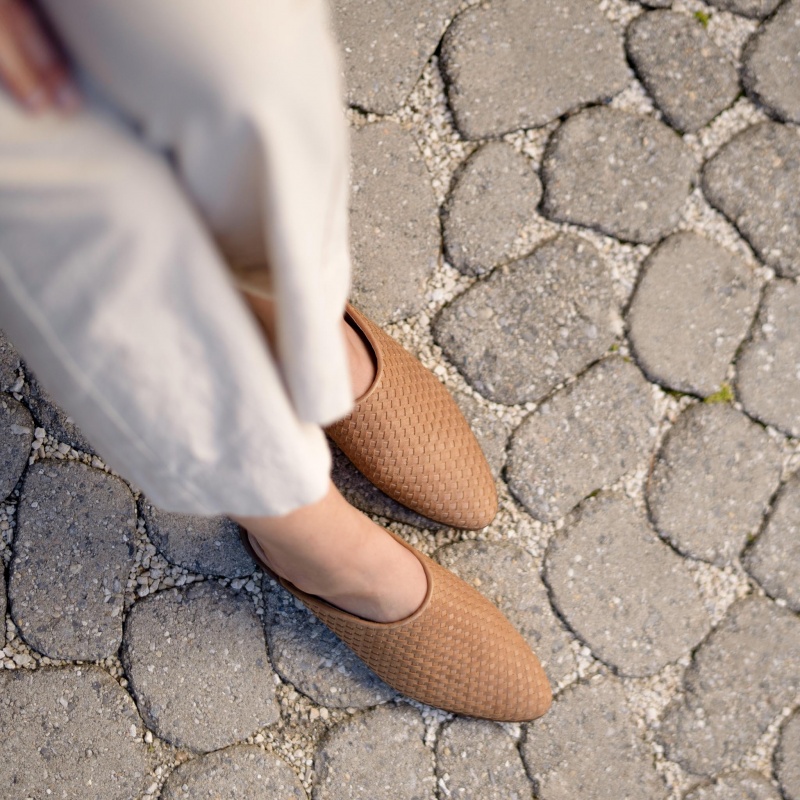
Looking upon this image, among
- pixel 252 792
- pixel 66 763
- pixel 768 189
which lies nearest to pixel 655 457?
pixel 768 189

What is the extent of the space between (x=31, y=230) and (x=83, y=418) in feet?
0.59

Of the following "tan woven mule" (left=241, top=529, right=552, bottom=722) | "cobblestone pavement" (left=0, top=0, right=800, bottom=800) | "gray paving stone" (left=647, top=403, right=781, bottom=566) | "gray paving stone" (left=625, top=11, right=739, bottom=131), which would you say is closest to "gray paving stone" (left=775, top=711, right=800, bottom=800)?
"cobblestone pavement" (left=0, top=0, right=800, bottom=800)

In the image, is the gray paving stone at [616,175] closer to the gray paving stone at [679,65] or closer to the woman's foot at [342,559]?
the gray paving stone at [679,65]

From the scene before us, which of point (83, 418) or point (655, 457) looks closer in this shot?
point (83, 418)

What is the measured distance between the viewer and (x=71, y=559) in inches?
51.9

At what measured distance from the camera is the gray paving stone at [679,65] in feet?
4.55

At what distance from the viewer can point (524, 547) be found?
1.35 metres

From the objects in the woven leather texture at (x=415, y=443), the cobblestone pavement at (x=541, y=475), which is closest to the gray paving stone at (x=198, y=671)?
the cobblestone pavement at (x=541, y=475)

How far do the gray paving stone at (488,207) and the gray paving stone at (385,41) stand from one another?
0.20 m

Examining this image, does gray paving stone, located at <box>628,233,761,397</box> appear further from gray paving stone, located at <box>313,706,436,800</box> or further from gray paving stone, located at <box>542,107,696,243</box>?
gray paving stone, located at <box>313,706,436,800</box>

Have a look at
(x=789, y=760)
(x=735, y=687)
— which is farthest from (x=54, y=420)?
(x=789, y=760)

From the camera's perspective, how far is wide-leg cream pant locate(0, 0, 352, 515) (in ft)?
1.45

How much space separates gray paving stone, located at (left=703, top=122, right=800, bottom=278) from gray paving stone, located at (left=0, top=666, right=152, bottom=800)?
1411 millimetres

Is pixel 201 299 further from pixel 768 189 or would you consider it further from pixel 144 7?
pixel 768 189
